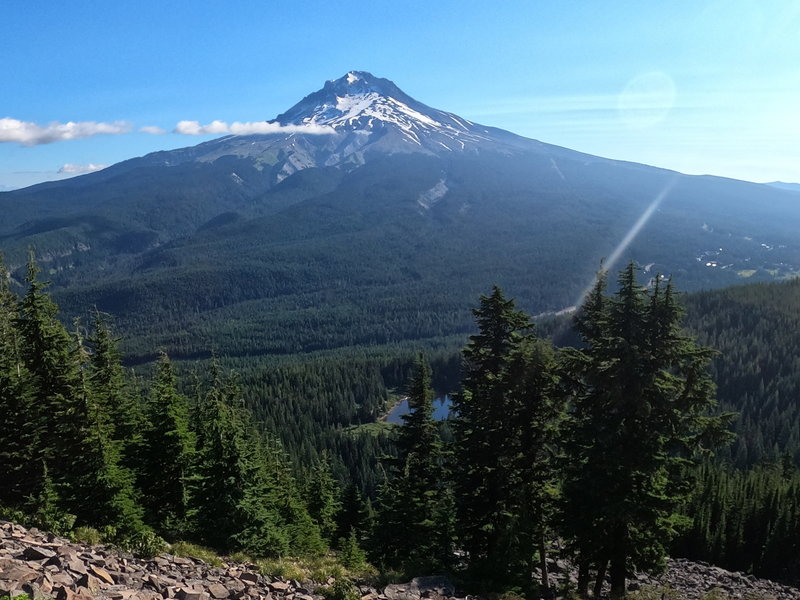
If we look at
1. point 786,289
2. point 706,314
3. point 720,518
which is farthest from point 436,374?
point 720,518

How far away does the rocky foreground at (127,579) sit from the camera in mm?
11922

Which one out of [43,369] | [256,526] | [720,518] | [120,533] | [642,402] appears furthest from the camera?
[720,518]

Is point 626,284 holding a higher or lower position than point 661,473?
higher

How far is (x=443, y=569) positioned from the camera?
2036 cm

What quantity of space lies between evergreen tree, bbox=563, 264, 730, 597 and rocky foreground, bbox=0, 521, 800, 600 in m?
3.20

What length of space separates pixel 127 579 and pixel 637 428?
50.9 ft

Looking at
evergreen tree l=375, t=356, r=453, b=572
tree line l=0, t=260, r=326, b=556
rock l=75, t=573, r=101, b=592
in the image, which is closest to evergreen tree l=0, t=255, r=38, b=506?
tree line l=0, t=260, r=326, b=556

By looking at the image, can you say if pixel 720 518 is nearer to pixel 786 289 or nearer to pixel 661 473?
pixel 661 473

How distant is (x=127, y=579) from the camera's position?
1406cm

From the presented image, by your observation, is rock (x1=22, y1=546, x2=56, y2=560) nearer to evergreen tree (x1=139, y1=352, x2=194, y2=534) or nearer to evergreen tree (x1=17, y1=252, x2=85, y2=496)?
evergreen tree (x1=17, y1=252, x2=85, y2=496)

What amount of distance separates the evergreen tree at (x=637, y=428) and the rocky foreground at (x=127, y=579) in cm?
320

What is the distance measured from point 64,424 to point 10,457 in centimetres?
368

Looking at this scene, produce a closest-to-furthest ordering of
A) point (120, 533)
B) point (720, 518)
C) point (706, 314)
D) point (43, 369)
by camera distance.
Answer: point (120, 533)
point (43, 369)
point (720, 518)
point (706, 314)

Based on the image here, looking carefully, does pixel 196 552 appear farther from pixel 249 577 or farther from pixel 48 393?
pixel 48 393
